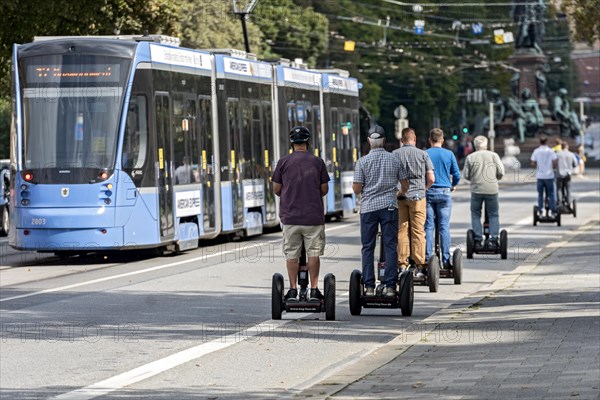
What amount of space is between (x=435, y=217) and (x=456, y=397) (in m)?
9.45

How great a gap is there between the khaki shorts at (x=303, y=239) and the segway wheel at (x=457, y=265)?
4345 millimetres

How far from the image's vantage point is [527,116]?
3612 inches

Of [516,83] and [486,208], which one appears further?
[516,83]

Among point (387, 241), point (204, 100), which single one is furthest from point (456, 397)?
point (204, 100)

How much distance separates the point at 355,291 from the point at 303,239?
780 mm

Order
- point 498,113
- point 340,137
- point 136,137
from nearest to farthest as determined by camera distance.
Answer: point 136,137 → point 340,137 → point 498,113

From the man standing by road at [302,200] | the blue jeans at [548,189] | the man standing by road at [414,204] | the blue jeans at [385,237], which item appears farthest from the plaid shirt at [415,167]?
the blue jeans at [548,189]

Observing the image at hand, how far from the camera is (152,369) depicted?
38.6 ft

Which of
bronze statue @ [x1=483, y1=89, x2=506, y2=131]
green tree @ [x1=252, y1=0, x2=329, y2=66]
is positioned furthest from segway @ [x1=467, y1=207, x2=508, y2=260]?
bronze statue @ [x1=483, y1=89, x2=506, y2=131]

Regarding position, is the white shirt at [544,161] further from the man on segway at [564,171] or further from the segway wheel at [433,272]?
the segway wheel at [433,272]

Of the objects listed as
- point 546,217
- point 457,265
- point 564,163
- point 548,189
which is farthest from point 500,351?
point 564,163

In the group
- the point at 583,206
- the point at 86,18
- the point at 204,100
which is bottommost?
the point at 583,206

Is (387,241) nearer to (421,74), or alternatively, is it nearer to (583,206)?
(583,206)

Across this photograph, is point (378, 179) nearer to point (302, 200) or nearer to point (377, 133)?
point (377, 133)
